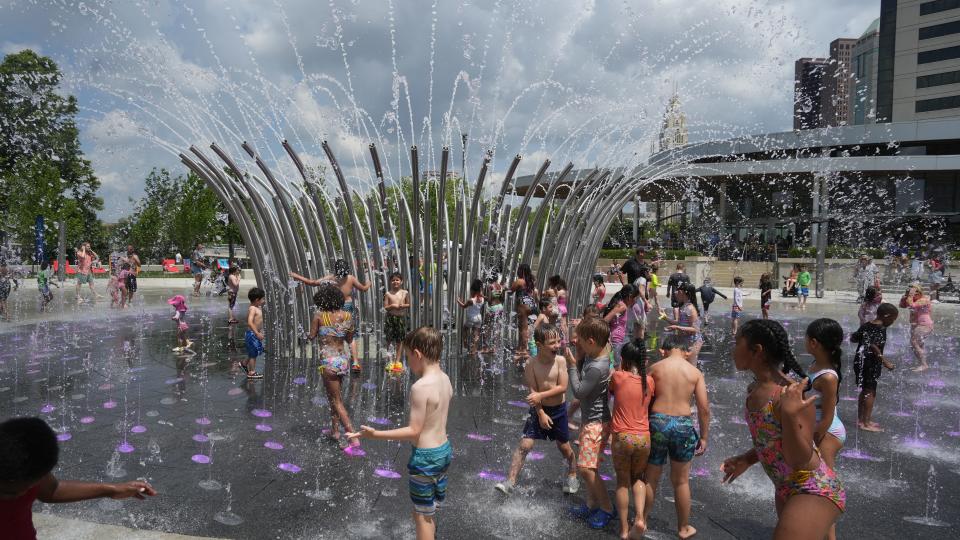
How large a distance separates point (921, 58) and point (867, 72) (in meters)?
12.6

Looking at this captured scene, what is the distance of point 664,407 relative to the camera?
134 inches

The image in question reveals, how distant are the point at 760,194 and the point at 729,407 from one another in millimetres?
48279

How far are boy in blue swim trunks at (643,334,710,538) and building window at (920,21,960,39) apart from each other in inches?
2725

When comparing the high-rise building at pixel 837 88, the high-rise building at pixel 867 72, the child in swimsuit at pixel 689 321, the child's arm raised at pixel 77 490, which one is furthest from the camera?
the high-rise building at pixel 867 72

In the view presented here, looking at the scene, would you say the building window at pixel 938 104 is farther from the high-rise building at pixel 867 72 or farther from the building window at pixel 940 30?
the building window at pixel 940 30

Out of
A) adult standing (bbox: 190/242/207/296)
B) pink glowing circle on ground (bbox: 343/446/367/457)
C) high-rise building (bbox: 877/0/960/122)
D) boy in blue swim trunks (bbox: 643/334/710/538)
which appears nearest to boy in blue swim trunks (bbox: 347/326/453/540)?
boy in blue swim trunks (bbox: 643/334/710/538)

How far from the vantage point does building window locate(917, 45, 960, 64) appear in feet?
177

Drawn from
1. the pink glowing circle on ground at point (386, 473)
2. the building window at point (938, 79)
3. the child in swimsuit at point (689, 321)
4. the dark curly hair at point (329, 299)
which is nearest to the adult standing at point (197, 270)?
the dark curly hair at point (329, 299)

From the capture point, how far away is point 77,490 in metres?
2.16

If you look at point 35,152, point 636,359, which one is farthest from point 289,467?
point 35,152

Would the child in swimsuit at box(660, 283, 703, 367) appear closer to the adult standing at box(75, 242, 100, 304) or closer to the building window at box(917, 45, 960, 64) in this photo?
the adult standing at box(75, 242, 100, 304)

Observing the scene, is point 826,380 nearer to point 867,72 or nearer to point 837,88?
point 837,88

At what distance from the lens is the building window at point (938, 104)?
2148 inches

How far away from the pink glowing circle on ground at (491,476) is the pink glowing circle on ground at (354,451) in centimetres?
101
